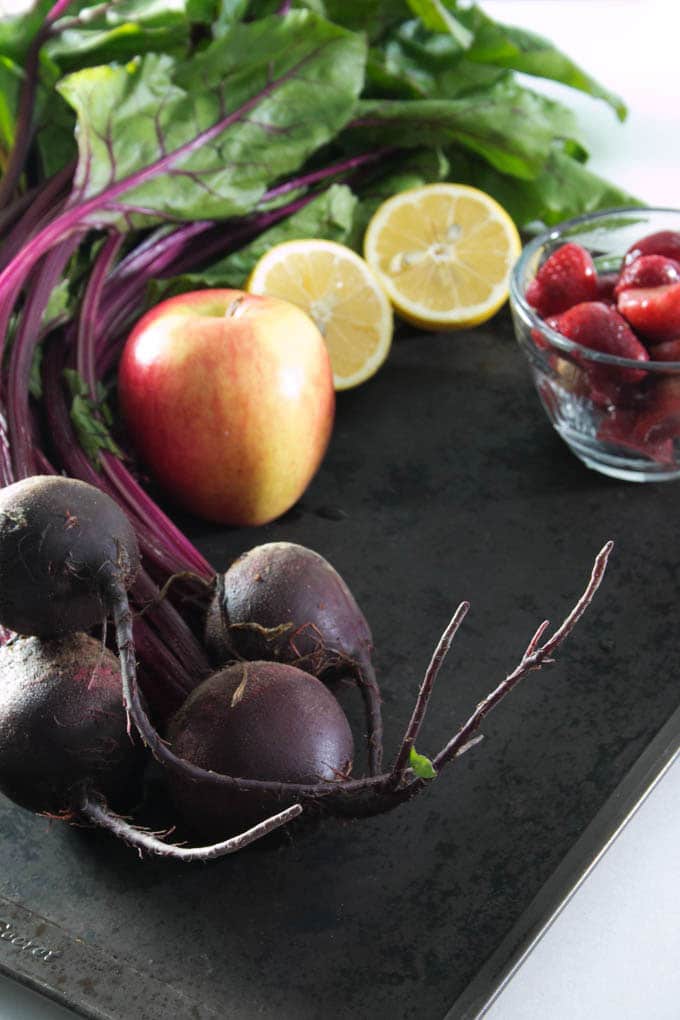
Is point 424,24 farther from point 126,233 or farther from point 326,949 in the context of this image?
point 326,949

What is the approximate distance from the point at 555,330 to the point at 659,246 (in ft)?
0.55

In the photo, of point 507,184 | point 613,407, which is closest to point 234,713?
point 613,407

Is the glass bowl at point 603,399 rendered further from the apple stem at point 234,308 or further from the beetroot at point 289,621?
the beetroot at point 289,621

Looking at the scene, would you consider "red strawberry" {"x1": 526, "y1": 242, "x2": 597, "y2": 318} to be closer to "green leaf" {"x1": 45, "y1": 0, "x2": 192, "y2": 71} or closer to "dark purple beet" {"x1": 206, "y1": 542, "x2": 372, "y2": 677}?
"dark purple beet" {"x1": 206, "y1": 542, "x2": 372, "y2": 677}

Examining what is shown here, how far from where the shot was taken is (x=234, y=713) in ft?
3.07

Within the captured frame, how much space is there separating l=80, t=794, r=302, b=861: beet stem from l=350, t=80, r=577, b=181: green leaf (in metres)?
1.12

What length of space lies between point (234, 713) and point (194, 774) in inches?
2.7

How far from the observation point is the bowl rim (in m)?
1.28

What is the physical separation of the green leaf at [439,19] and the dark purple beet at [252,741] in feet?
3.72

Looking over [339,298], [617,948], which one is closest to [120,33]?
[339,298]

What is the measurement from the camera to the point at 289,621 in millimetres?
1045

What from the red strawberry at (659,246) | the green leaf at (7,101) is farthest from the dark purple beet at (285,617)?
the green leaf at (7,101)

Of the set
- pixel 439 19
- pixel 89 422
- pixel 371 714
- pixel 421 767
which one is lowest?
pixel 89 422

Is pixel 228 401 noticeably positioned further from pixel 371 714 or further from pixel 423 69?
pixel 423 69
